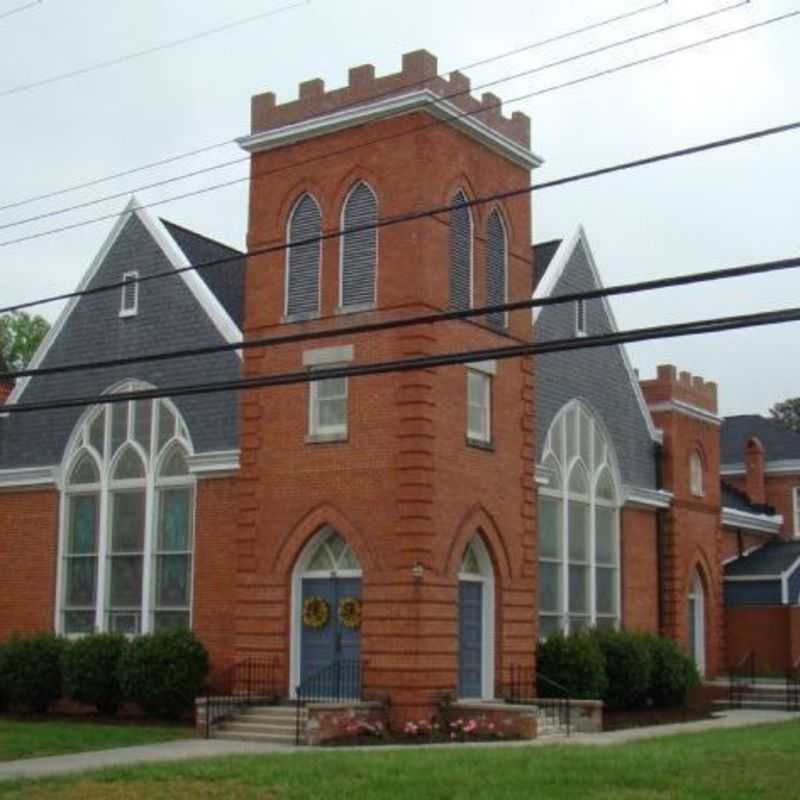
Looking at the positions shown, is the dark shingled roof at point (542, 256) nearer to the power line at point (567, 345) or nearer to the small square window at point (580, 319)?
the small square window at point (580, 319)

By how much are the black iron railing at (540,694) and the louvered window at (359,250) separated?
750cm

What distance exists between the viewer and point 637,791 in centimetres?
1614

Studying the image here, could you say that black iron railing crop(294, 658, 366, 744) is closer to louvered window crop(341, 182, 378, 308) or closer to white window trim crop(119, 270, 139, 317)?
louvered window crop(341, 182, 378, 308)

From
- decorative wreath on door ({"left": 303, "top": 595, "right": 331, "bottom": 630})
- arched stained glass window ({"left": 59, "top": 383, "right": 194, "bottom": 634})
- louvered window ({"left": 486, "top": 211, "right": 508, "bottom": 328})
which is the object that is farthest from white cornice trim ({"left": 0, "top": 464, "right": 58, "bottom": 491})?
louvered window ({"left": 486, "top": 211, "right": 508, "bottom": 328})

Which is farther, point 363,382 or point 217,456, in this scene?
point 217,456

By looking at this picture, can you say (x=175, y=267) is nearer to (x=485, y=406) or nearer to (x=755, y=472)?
(x=485, y=406)

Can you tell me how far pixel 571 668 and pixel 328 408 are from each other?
7.16 m

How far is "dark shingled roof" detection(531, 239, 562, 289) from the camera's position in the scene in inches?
1358

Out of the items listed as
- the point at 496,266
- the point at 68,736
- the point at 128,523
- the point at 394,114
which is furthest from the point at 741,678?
the point at 68,736

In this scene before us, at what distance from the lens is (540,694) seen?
28891 mm

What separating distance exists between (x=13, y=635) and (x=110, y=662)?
9.96ft

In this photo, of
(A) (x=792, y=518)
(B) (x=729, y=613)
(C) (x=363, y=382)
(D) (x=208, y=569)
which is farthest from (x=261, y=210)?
(A) (x=792, y=518)

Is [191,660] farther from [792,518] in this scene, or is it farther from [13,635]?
[792,518]

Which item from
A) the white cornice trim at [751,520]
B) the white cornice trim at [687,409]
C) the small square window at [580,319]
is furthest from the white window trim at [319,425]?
the white cornice trim at [751,520]
